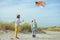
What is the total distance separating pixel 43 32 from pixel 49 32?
0.33 feet

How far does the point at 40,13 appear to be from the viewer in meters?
3.89

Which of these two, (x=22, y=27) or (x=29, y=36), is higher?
(x=22, y=27)

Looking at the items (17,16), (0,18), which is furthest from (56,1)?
(0,18)

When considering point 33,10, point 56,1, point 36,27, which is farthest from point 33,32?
point 56,1

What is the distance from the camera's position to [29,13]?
3.89 m

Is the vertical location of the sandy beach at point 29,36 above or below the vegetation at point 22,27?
below

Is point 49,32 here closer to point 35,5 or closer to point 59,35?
point 59,35

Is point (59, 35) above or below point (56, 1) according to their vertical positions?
below

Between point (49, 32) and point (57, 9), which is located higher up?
point (57, 9)

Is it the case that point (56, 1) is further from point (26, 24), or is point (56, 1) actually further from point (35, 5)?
point (26, 24)

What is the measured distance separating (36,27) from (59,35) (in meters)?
0.40

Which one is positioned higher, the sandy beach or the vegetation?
the vegetation

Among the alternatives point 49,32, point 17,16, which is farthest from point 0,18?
point 49,32

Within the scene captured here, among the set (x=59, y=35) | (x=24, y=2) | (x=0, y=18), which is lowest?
(x=59, y=35)
